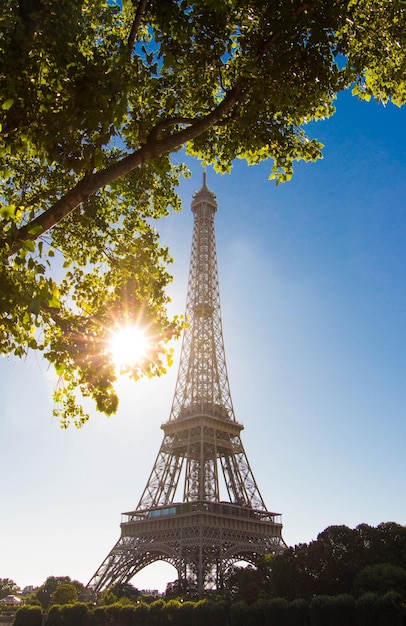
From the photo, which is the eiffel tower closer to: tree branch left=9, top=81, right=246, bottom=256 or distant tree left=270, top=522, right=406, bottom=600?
distant tree left=270, top=522, right=406, bottom=600

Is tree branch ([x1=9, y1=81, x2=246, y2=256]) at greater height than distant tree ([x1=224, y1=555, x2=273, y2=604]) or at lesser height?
greater

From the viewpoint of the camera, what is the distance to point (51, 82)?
30.1 feet

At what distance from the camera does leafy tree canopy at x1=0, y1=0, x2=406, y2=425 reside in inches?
318

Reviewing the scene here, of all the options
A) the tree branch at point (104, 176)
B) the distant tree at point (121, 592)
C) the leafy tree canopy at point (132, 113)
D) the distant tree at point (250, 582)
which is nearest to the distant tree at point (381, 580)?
the distant tree at point (250, 582)

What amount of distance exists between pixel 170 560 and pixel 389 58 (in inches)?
2075

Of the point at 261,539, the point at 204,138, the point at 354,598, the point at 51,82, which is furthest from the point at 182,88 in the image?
the point at 261,539

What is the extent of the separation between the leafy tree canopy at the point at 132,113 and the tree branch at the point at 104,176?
0.08 ft

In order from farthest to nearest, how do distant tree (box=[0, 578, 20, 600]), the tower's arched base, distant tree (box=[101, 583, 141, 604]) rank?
distant tree (box=[0, 578, 20, 600]) → distant tree (box=[101, 583, 141, 604]) → the tower's arched base

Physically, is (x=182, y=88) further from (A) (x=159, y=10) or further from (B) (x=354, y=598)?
(B) (x=354, y=598)

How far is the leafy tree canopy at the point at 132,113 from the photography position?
807cm

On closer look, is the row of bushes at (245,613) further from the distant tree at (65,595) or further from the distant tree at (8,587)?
the distant tree at (8,587)

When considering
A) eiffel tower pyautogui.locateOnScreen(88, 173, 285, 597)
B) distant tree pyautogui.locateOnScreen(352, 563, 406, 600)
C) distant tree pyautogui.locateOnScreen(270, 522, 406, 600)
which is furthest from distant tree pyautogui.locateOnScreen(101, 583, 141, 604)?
distant tree pyautogui.locateOnScreen(352, 563, 406, 600)

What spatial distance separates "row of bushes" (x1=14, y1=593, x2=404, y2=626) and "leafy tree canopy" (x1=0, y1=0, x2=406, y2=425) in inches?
1223

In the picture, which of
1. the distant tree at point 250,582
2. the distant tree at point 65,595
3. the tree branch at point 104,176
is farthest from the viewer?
the distant tree at point 65,595
